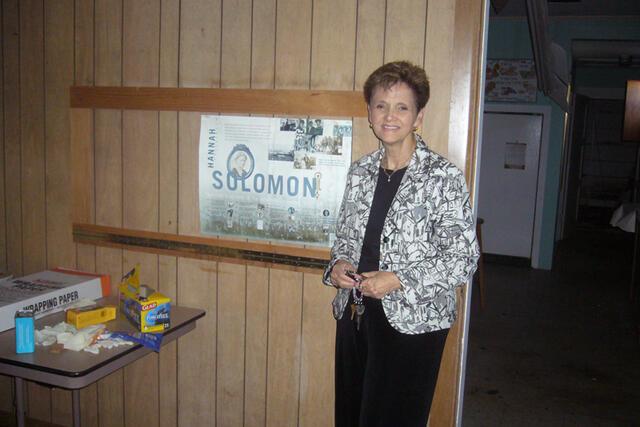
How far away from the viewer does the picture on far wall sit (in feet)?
19.8

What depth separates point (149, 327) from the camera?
2014 mm

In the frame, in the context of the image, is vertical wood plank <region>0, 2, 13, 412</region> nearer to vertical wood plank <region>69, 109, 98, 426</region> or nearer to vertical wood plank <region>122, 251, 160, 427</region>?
vertical wood plank <region>69, 109, 98, 426</region>

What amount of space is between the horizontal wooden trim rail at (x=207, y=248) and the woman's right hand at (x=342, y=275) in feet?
1.15

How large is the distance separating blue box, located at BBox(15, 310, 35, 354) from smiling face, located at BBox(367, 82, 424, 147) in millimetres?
1329

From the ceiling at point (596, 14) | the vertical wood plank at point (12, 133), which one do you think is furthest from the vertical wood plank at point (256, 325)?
the ceiling at point (596, 14)

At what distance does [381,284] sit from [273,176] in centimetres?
75

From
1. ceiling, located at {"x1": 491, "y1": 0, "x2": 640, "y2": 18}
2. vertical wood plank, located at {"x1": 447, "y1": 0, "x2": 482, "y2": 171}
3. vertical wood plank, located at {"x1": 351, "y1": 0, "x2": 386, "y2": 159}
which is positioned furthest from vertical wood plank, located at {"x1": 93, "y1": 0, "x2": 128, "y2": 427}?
ceiling, located at {"x1": 491, "y1": 0, "x2": 640, "y2": 18}

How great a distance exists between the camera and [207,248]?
2.33 metres

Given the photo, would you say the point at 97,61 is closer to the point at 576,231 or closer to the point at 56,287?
the point at 56,287

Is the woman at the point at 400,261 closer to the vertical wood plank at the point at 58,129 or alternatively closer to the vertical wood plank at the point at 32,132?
the vertical wood plank at the point at 58,129

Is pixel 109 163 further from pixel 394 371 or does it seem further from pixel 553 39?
pixel 553 39

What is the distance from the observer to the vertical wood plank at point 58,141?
2.50m

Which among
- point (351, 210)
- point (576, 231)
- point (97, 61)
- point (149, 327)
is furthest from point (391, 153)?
point (576, 231)

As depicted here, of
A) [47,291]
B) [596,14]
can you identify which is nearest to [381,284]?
[47,291]
